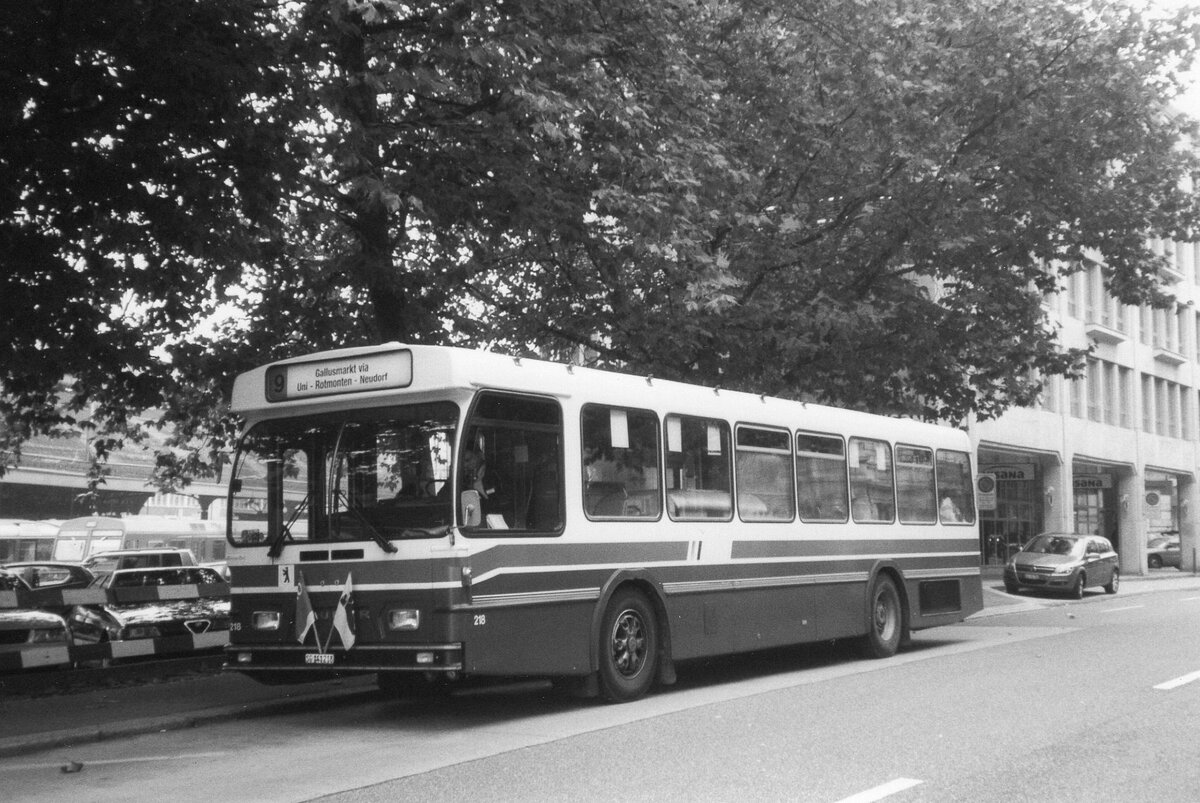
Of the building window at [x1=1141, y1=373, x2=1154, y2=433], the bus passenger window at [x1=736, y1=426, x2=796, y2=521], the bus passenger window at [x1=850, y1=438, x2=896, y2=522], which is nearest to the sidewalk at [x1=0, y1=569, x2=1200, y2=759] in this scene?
the bus passenger window at [x1=736, y1=426, x2=796, y2=521]

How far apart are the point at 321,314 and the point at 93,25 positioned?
671 cm

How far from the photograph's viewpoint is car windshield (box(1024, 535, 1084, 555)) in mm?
33281

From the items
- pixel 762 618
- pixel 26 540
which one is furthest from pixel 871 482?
pixel 26 540

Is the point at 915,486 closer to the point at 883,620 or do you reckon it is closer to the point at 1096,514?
the point at 883,620

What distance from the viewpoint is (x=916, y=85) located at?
17031 mm

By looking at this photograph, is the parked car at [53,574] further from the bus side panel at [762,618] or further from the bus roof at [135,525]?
the bus roof at [135,525]

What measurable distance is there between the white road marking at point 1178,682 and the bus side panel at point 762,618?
3.58 m

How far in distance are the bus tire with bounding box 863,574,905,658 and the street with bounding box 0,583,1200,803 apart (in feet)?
4.99

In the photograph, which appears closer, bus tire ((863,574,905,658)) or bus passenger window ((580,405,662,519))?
bus passenger window ((580,405,662,519))

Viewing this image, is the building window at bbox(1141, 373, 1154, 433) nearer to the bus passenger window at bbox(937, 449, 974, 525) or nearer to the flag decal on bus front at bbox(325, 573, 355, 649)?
the bus passenger window at bbox(937, 449, 974, 525)

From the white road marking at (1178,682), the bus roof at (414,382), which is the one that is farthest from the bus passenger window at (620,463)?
the white road marking at (1178,682)

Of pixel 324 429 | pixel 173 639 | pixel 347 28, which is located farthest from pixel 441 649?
pixel 173 639

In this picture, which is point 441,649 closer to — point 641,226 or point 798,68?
point 641,226

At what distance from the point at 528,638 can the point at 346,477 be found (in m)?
1.89
